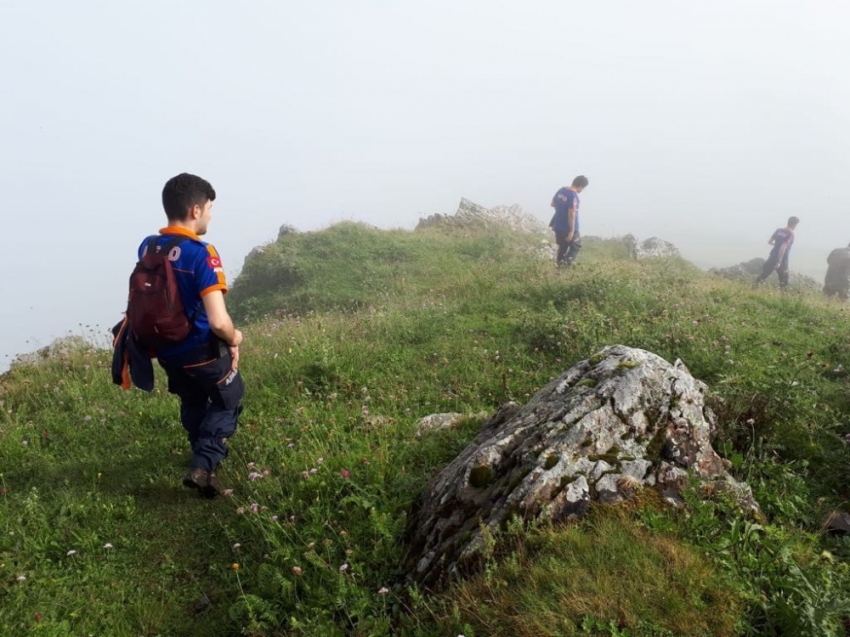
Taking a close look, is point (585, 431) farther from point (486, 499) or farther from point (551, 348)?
point (551, 348)

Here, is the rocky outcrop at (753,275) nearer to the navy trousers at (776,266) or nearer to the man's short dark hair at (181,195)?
the navy trousers at (776,266)

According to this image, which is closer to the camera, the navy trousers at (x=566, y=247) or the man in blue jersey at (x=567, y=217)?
the man in blue jersey at (x=567, y=217)

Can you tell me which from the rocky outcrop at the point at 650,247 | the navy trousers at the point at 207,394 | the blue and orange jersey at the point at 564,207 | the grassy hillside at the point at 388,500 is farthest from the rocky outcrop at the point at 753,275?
the navy trousers at the point at 207,394

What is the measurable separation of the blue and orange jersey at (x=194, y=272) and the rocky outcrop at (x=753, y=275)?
20.7m

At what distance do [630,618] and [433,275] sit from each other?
12982mm

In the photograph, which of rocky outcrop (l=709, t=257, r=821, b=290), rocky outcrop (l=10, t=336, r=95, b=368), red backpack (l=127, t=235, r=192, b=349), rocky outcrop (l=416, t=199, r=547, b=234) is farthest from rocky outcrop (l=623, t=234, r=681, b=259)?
red backpack (l=127, t=235, r=192, b=349)

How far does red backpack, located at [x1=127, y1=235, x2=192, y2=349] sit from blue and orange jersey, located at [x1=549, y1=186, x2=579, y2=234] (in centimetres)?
1191

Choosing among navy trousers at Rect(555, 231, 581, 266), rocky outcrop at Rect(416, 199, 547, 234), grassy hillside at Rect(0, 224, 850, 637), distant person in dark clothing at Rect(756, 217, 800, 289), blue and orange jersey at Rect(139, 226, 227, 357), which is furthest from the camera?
rocky outcrop at Rect(416, 199, 547, 234)

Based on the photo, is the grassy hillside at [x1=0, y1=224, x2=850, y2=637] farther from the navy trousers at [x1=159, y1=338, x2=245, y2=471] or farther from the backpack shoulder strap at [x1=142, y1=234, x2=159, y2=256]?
the backpack shoulder strap at [x1=142, y1=234, x2=159, y2=256]

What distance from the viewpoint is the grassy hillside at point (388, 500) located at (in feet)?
8.50

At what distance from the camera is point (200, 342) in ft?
14.0

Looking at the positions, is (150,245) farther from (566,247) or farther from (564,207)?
(566,247)

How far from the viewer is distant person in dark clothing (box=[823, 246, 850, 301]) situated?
20.1m

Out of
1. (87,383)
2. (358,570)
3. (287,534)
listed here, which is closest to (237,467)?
(287,534)
